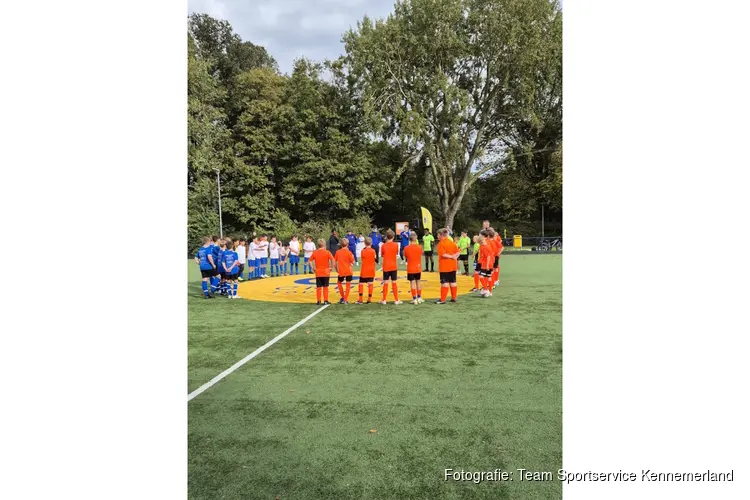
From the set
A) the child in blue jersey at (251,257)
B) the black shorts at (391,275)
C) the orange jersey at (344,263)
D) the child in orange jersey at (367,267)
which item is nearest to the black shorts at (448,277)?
the black shorts at (391,275)

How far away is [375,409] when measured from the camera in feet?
12.9

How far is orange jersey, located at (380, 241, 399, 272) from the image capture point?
9500 millimetres

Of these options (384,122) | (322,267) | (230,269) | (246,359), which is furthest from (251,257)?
(384,122)

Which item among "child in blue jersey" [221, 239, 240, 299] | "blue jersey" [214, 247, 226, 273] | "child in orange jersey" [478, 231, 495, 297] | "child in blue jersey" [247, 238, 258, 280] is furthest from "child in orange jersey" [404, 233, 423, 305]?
"child in blue jersey" [247, 238, 258, 280]

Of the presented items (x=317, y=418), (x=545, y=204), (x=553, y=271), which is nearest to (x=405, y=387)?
(x=317, y=418)

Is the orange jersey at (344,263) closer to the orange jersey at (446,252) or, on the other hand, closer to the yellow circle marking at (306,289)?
the yellow circle marking at (306,289)

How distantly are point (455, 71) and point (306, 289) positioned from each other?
2437cm

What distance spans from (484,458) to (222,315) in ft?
21.6

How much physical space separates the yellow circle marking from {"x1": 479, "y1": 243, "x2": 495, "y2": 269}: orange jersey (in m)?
1.04

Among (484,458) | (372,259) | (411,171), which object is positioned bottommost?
(484,458)

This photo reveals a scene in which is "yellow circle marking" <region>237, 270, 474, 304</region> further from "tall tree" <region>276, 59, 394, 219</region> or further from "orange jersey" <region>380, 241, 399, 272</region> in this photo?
"tall tree" <region>276, 59, 394, 219</region>

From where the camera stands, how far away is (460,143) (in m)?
31.0

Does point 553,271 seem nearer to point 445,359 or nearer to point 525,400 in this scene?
point 445,359

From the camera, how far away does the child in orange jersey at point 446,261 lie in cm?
901
